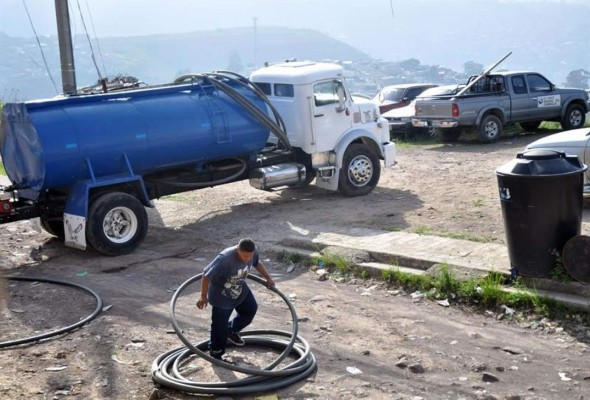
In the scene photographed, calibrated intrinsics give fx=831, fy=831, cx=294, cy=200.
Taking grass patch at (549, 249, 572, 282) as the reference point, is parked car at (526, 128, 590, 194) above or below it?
above

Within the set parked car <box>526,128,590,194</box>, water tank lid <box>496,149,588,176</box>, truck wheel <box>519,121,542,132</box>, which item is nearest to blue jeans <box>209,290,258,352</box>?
water tank lid <box>496,149,588,176</box>

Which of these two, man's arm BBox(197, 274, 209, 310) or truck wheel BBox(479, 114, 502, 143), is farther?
truck wheel BBox(479, 114, 502, 143)

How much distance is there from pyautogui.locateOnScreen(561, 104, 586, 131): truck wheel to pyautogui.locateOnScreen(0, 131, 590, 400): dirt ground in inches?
383

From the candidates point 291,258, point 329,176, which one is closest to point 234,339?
point 291,258

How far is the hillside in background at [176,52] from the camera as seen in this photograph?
32469mm

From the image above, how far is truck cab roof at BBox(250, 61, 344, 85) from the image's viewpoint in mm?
14617

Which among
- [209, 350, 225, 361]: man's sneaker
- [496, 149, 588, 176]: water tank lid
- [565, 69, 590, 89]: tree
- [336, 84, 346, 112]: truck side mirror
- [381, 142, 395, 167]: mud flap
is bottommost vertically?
[209, 350, 225, 361]: man's sneaker

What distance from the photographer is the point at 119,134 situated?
1199 centimetres

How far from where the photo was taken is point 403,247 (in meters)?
10.7

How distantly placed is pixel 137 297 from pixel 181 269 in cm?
137

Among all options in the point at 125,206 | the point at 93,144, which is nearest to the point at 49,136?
the point at 93,144

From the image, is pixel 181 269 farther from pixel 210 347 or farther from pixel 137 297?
pixel 210 347

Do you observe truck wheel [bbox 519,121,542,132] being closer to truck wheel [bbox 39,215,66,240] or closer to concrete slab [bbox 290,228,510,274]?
concrete slab [bbox 290,228,510,274]

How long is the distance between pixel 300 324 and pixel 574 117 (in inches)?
666
